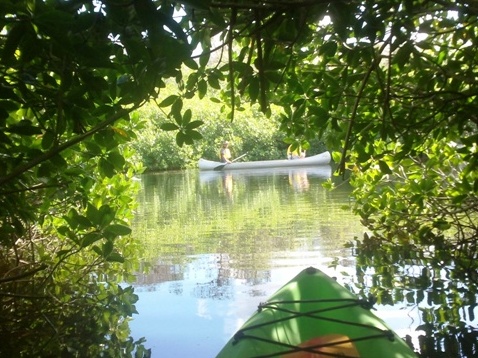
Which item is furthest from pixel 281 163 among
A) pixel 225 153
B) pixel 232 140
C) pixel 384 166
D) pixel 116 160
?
pixel 116 160

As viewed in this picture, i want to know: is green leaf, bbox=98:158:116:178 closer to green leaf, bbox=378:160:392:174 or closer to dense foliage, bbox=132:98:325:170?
green leaf, bbox=378:160:392:174

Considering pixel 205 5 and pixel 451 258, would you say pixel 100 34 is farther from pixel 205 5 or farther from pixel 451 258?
pixel 451 258

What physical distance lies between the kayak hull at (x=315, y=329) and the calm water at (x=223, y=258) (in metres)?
0.53

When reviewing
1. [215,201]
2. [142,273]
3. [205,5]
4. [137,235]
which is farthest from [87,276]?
[215,201]

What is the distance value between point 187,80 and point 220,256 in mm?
2642

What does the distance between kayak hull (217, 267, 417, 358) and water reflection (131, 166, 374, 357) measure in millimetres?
540

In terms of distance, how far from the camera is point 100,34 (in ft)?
4.75

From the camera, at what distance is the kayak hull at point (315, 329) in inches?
72.2

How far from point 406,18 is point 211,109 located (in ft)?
56.3

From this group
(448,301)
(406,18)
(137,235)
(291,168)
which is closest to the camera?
(406,18)

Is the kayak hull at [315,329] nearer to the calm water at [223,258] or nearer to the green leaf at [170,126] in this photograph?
the calm water at [223,258]

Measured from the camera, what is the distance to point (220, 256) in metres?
4.62

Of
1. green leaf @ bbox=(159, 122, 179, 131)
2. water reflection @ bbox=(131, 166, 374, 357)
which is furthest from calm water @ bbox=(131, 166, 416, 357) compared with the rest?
green leaf @ bbox=(159, 122, 179, 131)

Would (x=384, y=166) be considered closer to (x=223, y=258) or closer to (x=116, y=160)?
(x=116, y=160)
